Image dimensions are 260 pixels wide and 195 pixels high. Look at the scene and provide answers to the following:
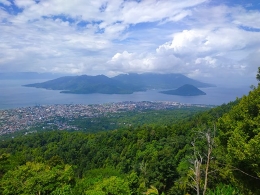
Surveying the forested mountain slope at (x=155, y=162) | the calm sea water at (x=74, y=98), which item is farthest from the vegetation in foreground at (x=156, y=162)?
the calm sea water at (x=74, y=98)

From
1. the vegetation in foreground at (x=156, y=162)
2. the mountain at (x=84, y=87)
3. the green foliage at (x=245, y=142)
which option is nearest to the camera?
the green foliage at (x=245, y=142)

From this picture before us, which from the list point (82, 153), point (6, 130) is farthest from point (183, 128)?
point (6, 130)

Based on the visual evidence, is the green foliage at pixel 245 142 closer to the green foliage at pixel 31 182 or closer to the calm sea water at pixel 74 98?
the green foliage at pixel 31 182

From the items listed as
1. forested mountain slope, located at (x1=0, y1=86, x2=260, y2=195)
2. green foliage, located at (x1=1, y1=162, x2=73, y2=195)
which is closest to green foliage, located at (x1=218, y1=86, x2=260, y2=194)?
forested mountain slope, located at (x1=0, y1=86, x2=260, y2=195)

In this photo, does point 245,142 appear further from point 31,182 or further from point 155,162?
point 31,182

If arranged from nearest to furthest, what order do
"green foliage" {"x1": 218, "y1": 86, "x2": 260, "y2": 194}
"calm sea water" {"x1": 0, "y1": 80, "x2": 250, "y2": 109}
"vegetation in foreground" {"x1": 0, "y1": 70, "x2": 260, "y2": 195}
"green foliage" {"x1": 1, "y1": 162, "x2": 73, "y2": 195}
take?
"green foliage" {"x1": 218, "y1": 86, "x2": 260, "y2": 194}
"vegetation in foreground" {"x1": 0, "y1": 70, "x2": 260, "y2": 195}
"green foliage" {"x1": 1, "y1": 162, "x2": 73, "y2": 195}
"calm sea water" {"x1": 0, "y1": 80, "x2": 250, "y2": 109}

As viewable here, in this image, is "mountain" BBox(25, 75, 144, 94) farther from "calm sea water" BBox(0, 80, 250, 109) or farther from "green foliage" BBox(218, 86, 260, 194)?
"green foliage" BBox(218, 86, 260, 194)

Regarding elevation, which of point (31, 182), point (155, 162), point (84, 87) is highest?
point (84, 87)

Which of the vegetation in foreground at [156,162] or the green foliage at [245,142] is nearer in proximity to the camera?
the green foliage at [245,142]

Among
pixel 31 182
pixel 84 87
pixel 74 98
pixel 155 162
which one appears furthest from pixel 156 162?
pixel 84 87
